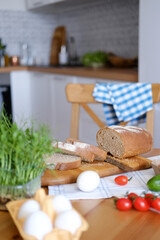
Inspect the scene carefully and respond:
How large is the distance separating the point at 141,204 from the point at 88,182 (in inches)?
6.8

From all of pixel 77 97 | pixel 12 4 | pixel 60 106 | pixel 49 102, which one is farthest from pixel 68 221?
pixel 12 4

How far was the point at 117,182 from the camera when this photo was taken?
920 millimetres

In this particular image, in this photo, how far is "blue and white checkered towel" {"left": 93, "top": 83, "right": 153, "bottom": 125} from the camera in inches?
69.6

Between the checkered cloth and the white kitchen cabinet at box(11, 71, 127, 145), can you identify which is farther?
the white kitchen cabinet at box(11, 71, 127, 145)

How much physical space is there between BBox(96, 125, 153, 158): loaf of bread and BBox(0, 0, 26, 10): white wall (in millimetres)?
3241

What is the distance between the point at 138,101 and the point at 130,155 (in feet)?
2.42

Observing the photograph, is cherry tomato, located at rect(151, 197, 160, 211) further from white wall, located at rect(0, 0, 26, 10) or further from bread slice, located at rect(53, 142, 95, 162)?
white wall, located at rect(0, 0, 26, 10)

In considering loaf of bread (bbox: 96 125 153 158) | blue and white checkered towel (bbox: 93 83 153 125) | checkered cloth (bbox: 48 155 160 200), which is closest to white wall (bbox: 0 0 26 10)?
blue and white checkered towel (bbox: 93 83 153 125)

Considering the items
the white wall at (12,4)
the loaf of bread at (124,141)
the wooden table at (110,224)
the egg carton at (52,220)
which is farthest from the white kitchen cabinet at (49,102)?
the egg carton at (52,220)

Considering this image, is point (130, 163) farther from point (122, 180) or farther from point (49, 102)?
point (49, 102)

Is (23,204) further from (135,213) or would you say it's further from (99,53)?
(99,53)

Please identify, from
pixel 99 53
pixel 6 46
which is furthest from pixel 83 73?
pixel 6 46

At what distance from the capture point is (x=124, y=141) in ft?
3.73

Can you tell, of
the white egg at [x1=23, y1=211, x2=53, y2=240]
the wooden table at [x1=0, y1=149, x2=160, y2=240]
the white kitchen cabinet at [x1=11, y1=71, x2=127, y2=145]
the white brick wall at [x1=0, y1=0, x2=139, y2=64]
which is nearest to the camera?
the white egg at [x1=23, y1=211, x2=53, y2=240]
